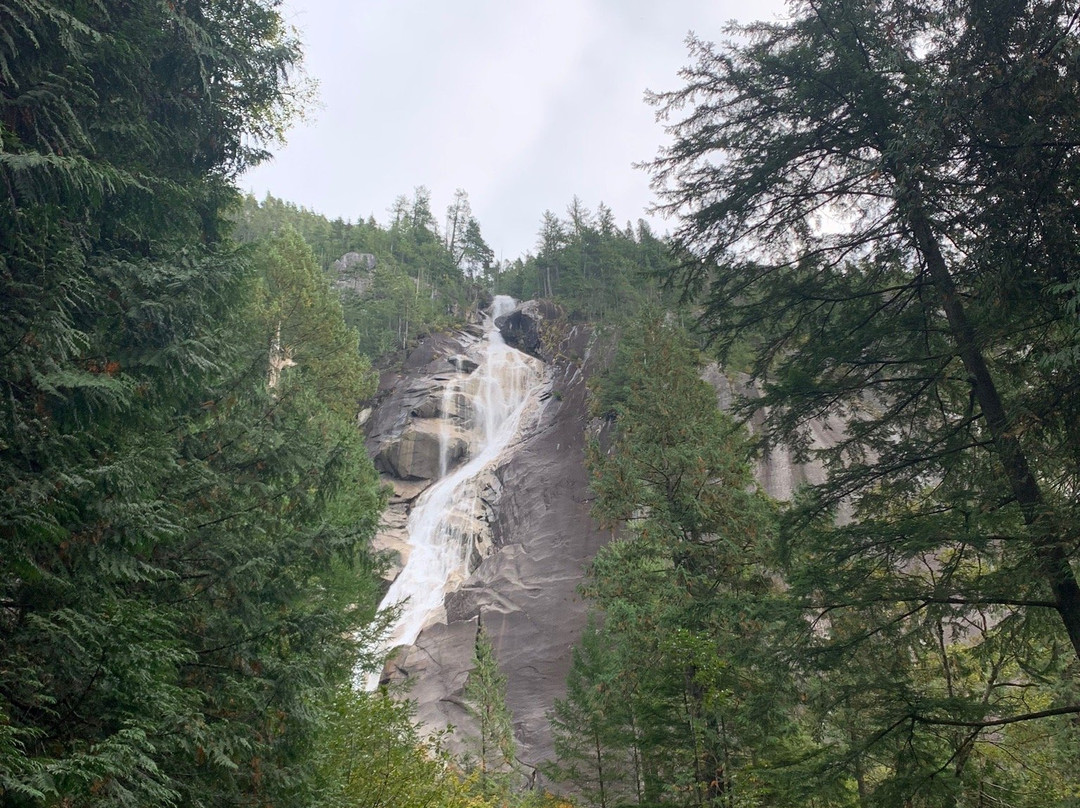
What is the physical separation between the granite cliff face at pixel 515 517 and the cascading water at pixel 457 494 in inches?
16.6

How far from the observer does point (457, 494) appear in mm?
37875

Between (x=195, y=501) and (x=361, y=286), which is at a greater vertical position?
(x=361, y=286)

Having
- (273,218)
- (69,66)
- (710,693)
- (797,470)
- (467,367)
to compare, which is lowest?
(710,693)

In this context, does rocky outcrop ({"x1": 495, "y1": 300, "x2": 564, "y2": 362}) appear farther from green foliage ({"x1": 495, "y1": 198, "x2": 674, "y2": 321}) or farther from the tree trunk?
the tree trunk

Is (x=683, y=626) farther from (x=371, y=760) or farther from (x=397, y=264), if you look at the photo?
(x=397, y=264)

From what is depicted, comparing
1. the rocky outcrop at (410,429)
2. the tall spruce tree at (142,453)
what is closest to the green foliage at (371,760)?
the tall spruce tree at (142,453)

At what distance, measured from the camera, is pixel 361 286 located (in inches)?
2539

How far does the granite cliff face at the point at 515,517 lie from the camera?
83.9ft

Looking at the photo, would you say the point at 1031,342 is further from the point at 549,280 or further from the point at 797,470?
the point at 549,280

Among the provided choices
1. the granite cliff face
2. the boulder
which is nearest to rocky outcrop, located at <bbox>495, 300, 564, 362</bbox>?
the granite cliff face

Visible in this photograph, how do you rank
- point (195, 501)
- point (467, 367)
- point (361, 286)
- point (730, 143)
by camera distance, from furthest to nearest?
point (361, 286)
point (467, 367)
point (730, 143)
point (195, 501)

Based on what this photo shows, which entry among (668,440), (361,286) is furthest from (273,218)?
(668,440)

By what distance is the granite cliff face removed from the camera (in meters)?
25.6

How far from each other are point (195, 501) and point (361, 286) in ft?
195
